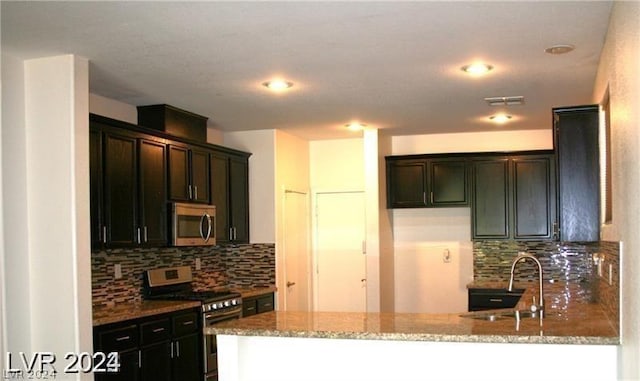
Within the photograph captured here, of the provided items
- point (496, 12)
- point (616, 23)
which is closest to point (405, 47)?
point (496, 12)

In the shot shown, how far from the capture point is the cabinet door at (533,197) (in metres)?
7.30

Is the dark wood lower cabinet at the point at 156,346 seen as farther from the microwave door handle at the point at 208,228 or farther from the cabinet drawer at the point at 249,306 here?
the cabinet drawer at the point at 249,306

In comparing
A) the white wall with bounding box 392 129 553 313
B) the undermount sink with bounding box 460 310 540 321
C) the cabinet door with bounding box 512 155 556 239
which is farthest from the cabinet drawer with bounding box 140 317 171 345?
the cabinet door with bounding box 512 155 556 239

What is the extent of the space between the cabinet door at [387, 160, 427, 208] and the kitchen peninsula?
3.67m

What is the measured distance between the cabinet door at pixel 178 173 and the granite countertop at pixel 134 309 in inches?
35.2

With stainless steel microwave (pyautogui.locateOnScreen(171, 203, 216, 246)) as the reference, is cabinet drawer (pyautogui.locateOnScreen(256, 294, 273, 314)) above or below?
below

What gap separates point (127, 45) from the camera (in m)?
4.02

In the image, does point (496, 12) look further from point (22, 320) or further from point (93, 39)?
point (22, 320)

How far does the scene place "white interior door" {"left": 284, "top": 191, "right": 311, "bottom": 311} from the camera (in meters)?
7.61

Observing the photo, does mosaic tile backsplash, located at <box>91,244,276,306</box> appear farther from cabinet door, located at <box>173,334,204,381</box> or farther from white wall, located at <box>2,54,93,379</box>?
white wall, located at <box>2,54,93,379</box>

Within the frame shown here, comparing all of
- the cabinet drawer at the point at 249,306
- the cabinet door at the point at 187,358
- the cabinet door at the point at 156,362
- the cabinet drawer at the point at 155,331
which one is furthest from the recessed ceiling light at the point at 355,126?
the cabinet door at the point at 156,362

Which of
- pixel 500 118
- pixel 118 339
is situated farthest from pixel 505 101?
pixel 118 339

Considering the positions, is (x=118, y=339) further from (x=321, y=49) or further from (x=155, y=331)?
(x=321, y=49)

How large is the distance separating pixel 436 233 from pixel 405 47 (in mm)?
4107
